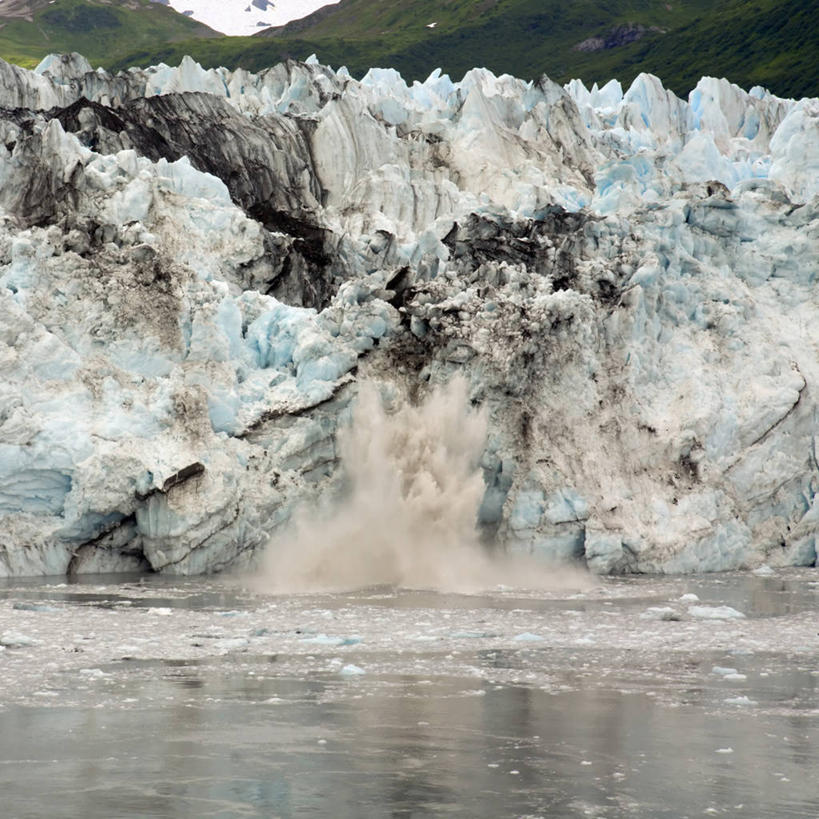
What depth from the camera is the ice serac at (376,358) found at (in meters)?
24.7

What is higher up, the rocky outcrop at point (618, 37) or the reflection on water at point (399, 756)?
A: the rocky outcrop at point (618, 37)

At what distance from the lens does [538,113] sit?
44.2 m

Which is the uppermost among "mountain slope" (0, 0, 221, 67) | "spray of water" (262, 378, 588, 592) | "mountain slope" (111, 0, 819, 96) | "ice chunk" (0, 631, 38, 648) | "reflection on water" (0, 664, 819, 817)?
"mountain slope" (0, 0, 221, 67)

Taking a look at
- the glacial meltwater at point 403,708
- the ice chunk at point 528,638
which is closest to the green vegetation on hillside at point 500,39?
the glacial meltwater at point 403,708

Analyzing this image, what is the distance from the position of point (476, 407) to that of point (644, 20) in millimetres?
113178

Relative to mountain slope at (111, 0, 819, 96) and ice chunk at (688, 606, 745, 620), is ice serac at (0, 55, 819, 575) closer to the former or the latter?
ice chunk at (688, 606, 745, 620)

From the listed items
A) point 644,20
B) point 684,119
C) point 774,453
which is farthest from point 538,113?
point 644,20

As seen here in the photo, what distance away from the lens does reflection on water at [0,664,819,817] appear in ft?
32.8

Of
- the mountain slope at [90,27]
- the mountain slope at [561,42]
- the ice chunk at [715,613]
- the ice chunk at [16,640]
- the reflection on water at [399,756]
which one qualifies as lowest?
the reflection on water at [399,756]

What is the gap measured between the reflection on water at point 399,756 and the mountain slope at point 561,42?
281ft

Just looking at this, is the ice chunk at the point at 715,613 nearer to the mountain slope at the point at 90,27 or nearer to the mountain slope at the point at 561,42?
the mountain slope at the point at 561,42

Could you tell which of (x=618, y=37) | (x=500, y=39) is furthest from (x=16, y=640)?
(x=500, y=39)

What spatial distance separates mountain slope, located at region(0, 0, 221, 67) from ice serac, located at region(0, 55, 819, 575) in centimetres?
10531

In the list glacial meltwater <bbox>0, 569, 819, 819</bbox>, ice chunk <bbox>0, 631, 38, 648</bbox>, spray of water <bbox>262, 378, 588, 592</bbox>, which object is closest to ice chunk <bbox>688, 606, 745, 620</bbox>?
glacial meltwater <bbox>0, 569, 819, 819</bbox>
